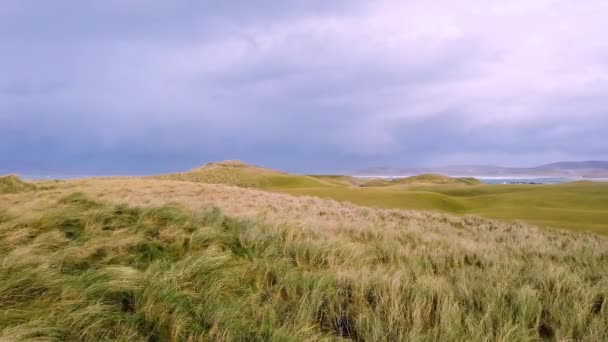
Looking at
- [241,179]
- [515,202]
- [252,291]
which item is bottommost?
[515,202]

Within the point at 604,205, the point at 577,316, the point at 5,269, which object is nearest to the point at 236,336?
the point at 5,269

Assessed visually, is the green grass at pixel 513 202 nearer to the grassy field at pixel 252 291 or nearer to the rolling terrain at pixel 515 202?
the rolling terrain at pixel 515 202

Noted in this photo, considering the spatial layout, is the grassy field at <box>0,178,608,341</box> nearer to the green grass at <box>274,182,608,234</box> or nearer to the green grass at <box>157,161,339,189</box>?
the green grass at <box>274,182,608,234</box>

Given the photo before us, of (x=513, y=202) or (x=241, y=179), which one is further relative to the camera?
(x=241, y=179)

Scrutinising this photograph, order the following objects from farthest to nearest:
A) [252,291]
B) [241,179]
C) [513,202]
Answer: [241,179] < [513,202] < [252,291]

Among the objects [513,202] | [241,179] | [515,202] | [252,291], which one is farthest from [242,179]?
[252,291]

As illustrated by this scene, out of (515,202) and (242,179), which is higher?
(242,179)

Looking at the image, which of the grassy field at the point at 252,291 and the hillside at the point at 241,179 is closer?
the grassy field at the point at 252,291

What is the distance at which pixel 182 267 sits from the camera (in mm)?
4039

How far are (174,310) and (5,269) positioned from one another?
1.79m

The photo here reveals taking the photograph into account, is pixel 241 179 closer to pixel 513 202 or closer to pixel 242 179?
pixel 242 179

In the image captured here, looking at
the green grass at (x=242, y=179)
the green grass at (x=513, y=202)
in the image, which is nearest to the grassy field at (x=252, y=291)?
the green grass at (x=513, y=202)

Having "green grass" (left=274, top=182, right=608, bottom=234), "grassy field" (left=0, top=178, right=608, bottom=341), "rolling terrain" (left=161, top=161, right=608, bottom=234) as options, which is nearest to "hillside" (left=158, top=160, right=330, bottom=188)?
"rolling terrain" (left=161, top=161, right=608, bottom=234)

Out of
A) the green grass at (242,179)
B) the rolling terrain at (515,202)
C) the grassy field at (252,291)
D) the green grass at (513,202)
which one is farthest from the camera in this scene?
the green grass at (242,179)
